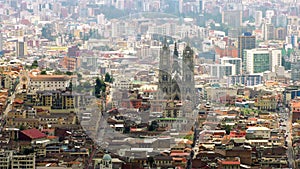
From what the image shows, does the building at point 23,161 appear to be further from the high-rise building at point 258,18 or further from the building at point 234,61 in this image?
the high-rise building at point 258,18

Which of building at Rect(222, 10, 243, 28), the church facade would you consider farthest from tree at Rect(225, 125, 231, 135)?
building at Rect(222, 10, 243, 28)

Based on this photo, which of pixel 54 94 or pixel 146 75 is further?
pixel 146 75

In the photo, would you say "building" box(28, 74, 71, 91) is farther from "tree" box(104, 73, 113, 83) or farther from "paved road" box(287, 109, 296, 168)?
"paved road" box(287, 109, 296, 168)

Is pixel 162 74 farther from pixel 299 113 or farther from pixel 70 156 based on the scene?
pixel 70 156

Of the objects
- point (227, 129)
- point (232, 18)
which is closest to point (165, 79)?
point (227, 129)

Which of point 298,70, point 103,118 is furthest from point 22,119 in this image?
point 298,70

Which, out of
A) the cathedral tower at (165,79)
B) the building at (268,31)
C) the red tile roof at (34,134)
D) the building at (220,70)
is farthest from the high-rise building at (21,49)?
the red tile roof at (34,134)

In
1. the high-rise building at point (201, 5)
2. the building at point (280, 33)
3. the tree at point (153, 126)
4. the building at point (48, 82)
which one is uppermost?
the tree at point (153, 126)
